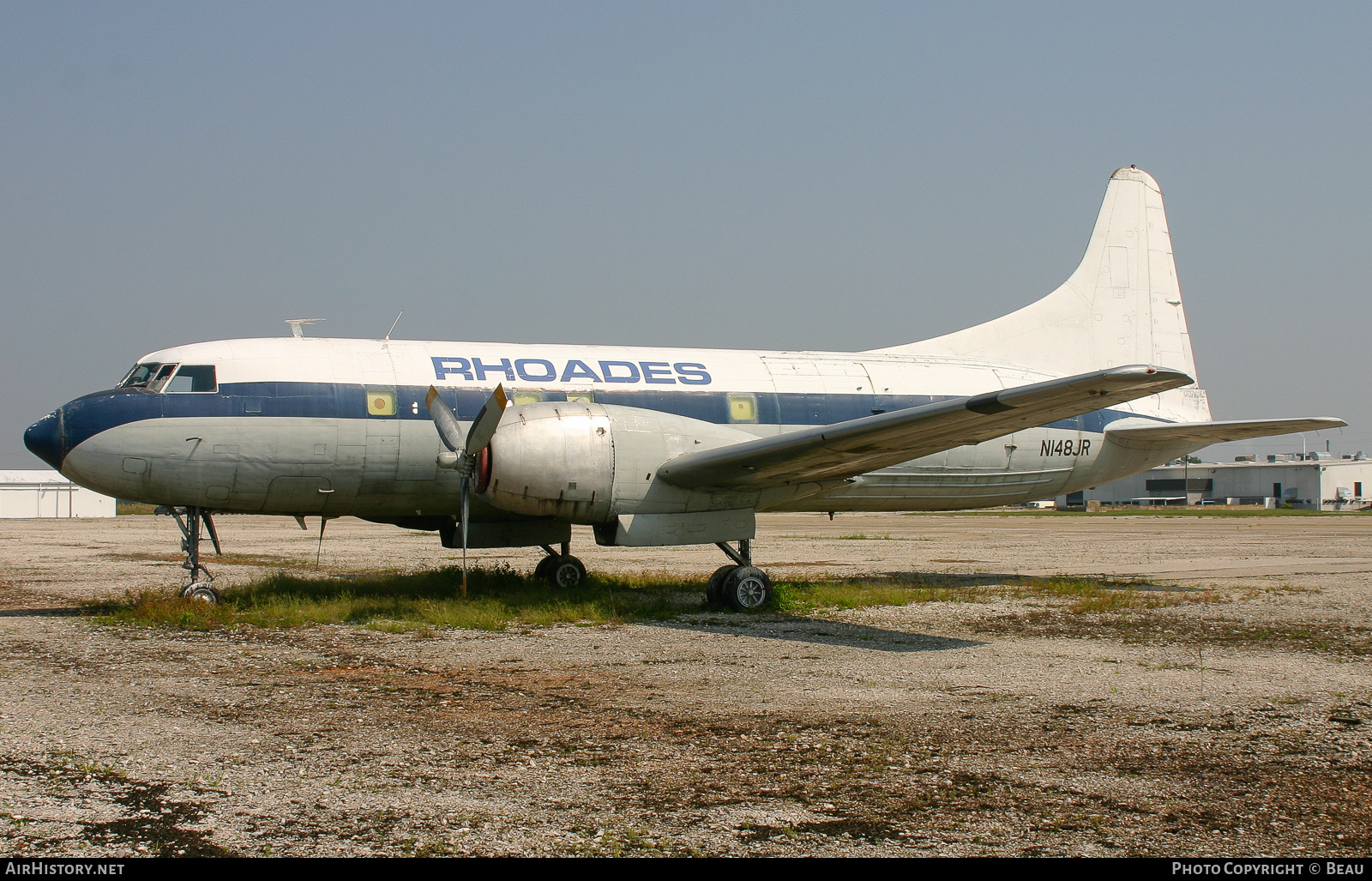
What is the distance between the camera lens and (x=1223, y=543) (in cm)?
3097

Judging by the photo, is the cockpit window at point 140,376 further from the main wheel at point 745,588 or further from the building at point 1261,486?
the building at point 1261,486

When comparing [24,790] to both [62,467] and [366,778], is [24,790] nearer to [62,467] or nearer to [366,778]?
[366,778]

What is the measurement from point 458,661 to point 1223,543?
27.7 m

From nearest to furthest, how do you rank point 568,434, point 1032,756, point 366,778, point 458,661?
1. point 366,778
2. point 1032,756
3. point 458,661
4. point 568,434

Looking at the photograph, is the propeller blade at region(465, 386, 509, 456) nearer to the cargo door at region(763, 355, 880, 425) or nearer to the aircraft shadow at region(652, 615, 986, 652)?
the aircraft shadow at region(652, 615, 986, 652)

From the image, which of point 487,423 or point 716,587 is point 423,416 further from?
point 716,587

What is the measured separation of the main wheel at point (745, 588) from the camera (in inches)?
546

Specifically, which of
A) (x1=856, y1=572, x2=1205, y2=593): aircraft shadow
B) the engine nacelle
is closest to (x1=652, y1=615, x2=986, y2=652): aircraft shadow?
the engine nacelle

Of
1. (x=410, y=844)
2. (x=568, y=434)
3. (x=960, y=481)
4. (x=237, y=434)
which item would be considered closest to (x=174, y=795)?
(x=410, y=844)

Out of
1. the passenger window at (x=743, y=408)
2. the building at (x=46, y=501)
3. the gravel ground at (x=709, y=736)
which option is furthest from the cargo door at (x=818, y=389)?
the building at (x=46, y=501)

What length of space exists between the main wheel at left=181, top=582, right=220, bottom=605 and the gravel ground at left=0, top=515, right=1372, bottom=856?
1319 mm

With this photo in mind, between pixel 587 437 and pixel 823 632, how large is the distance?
358 centimetres

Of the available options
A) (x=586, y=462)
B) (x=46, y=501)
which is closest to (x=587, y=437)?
(x=586, y=462)

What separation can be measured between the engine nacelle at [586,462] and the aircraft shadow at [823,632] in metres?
1.47
